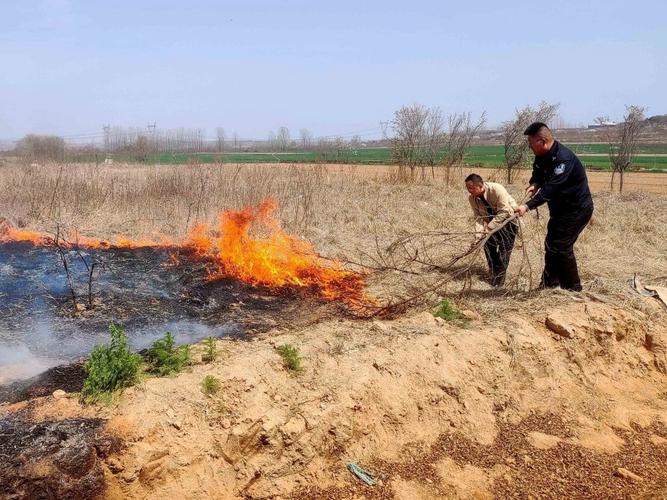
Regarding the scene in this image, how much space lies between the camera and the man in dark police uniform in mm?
5828

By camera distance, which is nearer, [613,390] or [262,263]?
[613,390]

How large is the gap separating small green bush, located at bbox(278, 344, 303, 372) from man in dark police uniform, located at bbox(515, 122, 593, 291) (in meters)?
3.21

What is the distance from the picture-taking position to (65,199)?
10969mm

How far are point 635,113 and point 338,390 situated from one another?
18.5m

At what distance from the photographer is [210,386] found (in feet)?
12.4

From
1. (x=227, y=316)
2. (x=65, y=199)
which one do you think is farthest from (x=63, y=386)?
(x=65, y=199)

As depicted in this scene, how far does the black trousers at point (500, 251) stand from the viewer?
6824 mm

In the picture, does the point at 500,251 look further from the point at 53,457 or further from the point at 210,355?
the point at 53,457

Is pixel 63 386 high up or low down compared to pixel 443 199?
down

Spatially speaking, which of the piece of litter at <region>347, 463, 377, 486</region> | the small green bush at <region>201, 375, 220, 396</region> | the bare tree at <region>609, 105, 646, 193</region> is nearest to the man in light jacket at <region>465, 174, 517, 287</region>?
the piece of litter at <region>347, 463, 377, 486</region>

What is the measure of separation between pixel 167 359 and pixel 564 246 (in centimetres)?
478

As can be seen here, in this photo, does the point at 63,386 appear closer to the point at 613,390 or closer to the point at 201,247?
the point at 201,247

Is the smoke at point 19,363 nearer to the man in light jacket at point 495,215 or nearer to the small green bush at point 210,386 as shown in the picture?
the small green bush at point 210,386

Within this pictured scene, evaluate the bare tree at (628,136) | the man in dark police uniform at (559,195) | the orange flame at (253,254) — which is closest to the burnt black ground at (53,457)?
the orange flame at (253,254)
